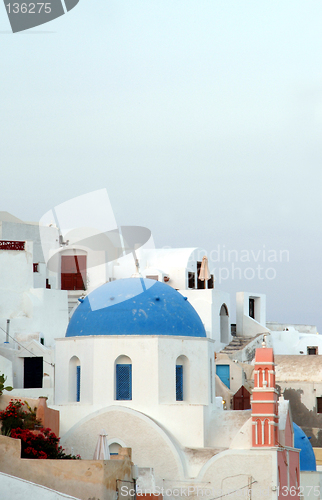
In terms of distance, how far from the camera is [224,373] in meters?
32.4

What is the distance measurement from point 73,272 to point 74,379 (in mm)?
15209

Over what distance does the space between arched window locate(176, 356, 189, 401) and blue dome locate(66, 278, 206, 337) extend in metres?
0.69

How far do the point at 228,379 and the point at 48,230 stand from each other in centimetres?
1057

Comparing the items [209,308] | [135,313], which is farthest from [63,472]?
[209,308]

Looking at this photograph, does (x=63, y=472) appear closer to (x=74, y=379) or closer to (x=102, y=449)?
(x=102, y=449)

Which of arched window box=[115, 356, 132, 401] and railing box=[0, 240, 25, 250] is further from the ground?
railing box=[0, 240, 25, 250]

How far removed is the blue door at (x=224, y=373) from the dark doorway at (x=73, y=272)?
729 cm

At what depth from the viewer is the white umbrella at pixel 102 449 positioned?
17984 millimetres

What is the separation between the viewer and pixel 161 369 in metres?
20.1

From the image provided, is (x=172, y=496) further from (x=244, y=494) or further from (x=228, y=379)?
(x=228, y=379)

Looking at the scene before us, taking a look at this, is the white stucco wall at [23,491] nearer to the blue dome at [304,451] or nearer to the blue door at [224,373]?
the blue dome at [304,451]

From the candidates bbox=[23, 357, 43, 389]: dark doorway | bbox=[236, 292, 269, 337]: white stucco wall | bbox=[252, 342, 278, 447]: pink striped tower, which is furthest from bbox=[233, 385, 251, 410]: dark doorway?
bbox=[236, 292, 269, 337]: white stucco wall

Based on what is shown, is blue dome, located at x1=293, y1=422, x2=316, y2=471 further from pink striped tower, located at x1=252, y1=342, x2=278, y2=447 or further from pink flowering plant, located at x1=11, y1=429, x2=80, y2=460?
pink flowering plant, located at x1=11, y1=429, x2=80, y2=460

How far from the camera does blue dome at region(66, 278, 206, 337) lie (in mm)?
20531
